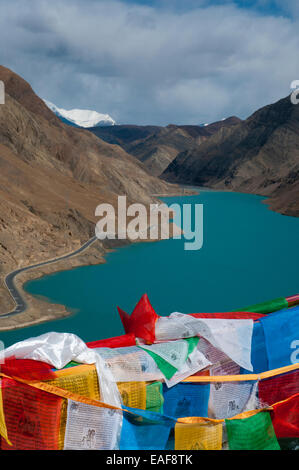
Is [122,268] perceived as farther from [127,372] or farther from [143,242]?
[127,372]

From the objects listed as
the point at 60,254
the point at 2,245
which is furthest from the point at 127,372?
the point at 60,254

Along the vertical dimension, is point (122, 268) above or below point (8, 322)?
above

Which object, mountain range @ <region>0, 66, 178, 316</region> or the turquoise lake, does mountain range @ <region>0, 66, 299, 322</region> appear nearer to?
mountain range @ <region>0, 66, 178, 316</region>

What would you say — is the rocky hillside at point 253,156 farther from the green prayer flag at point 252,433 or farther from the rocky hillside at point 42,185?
the green prayer flag at point 252,433

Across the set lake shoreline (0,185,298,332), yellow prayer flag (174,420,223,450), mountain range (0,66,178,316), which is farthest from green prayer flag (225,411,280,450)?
mountain range (0,66,178,316)

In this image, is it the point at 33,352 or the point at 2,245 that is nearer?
the point at 33,352

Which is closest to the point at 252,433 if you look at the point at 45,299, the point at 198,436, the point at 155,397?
the point at 198,436

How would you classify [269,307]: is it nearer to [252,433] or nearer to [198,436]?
[252,433]
